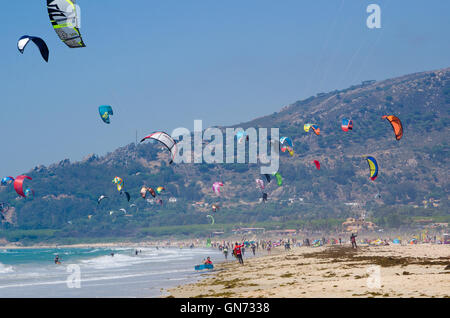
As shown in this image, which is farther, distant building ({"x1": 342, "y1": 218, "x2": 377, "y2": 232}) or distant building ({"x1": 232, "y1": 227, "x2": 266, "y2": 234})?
distant building ({"x1": 232, "y1": 227, "x2": 266, "y2": 234})

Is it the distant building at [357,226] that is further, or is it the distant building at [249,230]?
the distant building at [249,230]

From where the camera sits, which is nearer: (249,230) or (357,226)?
(357,226)

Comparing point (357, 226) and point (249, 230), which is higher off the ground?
point (357, 226)

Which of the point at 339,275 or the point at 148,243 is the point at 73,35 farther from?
the point at 148,243

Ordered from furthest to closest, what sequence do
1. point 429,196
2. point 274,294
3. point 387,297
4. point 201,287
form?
point 429,196 < point 201,287 < point 274,294 < point 387,297

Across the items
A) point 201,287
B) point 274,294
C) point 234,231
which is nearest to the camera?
point 274,294

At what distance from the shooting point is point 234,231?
545 feet

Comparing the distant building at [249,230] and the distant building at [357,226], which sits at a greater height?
the distant building at [357,226]

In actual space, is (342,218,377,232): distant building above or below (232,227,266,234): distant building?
above

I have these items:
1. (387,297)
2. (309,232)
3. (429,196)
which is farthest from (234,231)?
(387,297)
